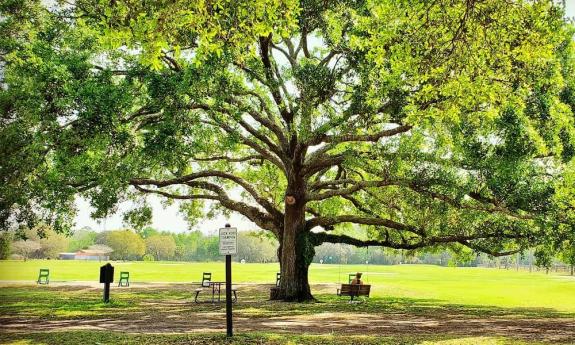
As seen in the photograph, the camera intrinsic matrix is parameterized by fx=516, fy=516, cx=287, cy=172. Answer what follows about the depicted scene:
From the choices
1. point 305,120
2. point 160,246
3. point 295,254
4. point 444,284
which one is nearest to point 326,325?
point 305,120

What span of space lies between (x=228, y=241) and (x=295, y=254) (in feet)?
43.9

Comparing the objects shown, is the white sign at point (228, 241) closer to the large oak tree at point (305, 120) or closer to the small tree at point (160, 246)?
the large oak tree at point (305, 120)

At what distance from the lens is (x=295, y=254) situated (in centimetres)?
2505

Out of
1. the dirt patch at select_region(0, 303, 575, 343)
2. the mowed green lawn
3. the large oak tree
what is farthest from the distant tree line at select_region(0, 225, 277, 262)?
the dirt patch at select_region(0, 303, 575, 343)

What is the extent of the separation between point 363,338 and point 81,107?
10791mm

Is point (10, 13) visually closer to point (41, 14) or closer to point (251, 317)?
point (41, 14)

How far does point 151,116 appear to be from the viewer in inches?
760

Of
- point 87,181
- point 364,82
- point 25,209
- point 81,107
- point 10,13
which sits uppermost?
point 10,13

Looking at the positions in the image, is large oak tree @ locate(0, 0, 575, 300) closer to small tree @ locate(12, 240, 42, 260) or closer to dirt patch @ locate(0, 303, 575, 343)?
dirt patch @ locate(0, 303, 575, 343)

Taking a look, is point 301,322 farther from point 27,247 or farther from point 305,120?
point 27,247

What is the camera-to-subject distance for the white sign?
1188 centimetres

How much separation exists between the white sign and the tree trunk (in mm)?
12962

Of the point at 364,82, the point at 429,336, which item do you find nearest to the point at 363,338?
the point at 429,336

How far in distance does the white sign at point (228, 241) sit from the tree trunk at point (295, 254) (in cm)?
1296
